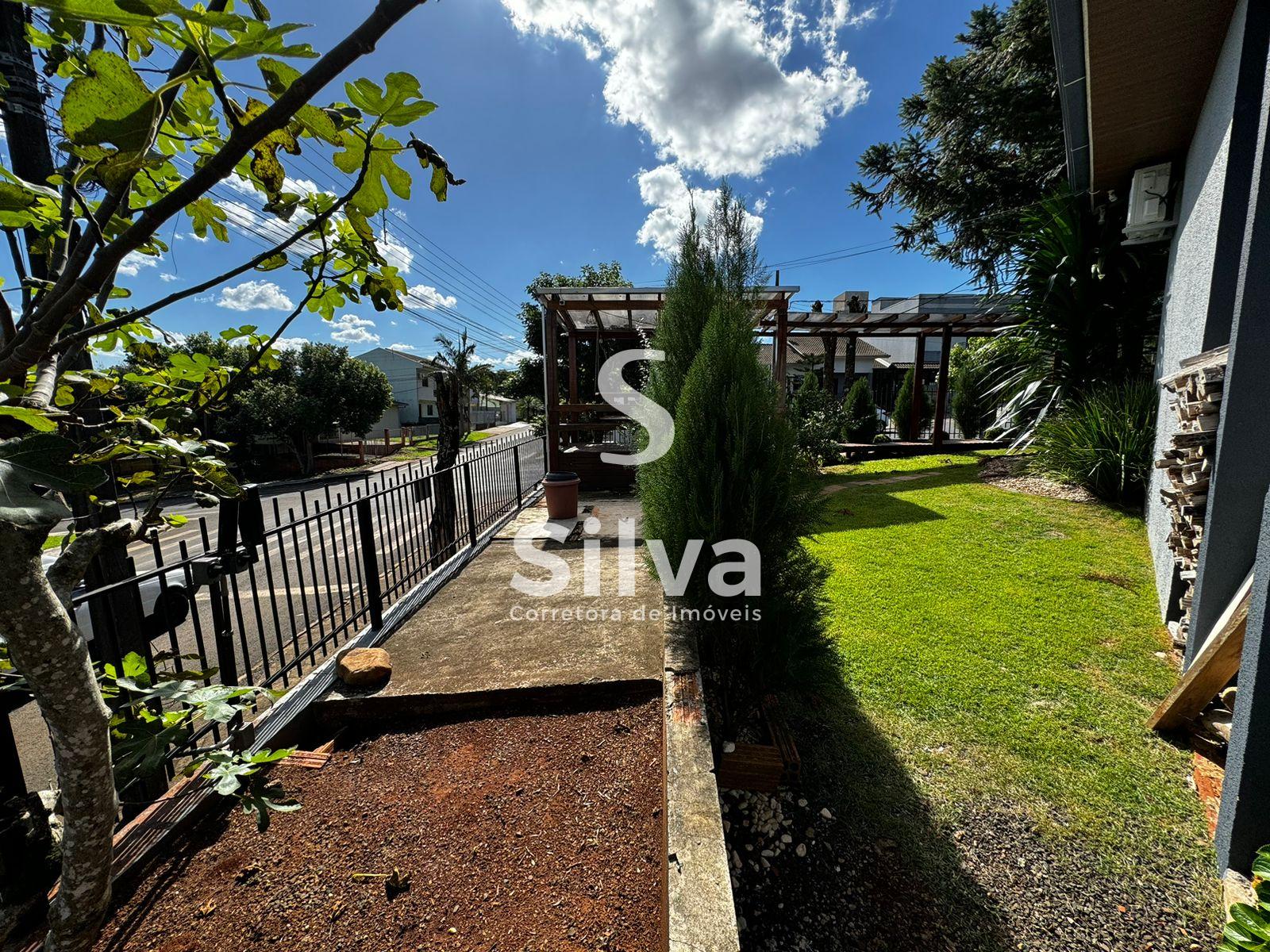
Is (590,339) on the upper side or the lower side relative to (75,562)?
upper

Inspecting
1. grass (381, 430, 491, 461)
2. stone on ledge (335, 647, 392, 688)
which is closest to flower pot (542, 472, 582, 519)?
stone on ledge (335, 647, 392, 688)

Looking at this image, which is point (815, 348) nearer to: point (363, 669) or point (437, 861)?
point (363, 669)

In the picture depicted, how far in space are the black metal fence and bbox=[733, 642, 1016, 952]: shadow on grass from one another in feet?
6.14

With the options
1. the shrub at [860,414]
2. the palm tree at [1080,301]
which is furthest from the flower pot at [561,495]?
the shrub at [860,414]

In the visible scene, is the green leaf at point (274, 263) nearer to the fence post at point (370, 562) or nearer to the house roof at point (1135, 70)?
the fence post at point (370, 562)

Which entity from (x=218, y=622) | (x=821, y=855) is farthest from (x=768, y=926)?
(x=218, y=622)

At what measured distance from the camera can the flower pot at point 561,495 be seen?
6.40 meters

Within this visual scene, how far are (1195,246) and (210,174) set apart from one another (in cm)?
567

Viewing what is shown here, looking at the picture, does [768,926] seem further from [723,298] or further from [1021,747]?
[723,298]

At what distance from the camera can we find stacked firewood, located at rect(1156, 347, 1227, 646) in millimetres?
2594

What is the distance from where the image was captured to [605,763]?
201cm

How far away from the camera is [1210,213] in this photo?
3.20 metres

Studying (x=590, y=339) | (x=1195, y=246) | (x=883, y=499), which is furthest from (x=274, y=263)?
(x=590, y=339)

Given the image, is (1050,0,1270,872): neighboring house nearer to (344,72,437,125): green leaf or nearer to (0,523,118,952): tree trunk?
(344,72,437,125): green leaf
